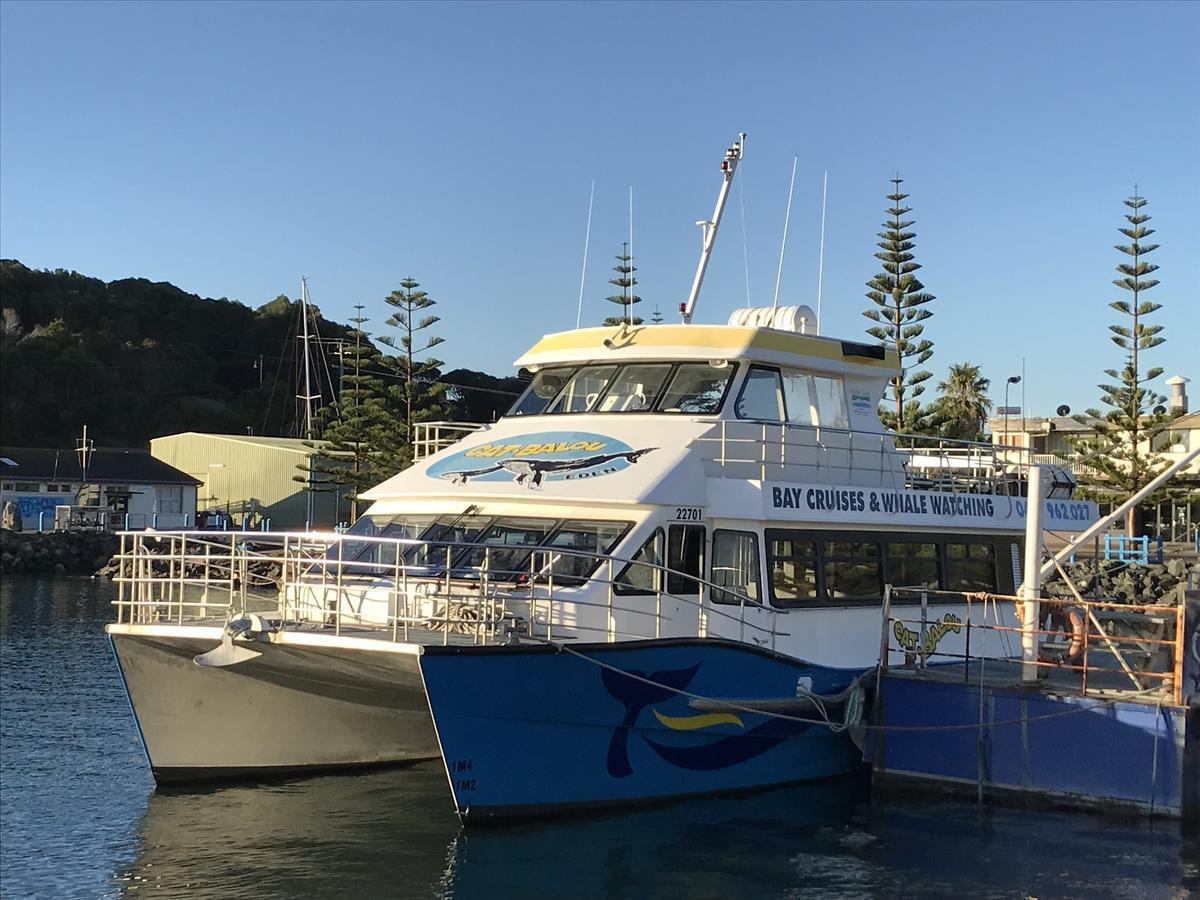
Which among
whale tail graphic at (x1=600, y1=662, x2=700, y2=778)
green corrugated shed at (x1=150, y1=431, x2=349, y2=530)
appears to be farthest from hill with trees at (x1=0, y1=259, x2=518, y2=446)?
whale tail graphic at (x1=600, y1=662, x2=700, y2=778)

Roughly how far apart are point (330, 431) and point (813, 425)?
122ft

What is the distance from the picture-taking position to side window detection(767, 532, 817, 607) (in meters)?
12.9

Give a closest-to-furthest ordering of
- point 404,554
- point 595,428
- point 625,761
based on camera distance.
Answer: point 625,761 → point 404,554 → point 595,428

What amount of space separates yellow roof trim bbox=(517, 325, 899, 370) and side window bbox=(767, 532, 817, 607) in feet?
6.26

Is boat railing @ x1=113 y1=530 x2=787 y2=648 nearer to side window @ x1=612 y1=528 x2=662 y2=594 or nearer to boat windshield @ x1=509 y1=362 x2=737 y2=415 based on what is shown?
side window @ x1=612 y1=528 x2=662 y2=594

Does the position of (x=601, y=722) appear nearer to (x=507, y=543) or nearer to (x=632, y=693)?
(x=632, y=693)

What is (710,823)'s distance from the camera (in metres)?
11.9

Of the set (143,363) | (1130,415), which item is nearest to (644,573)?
(1130,415)

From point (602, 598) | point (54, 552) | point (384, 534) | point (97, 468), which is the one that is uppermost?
point (97, 468)

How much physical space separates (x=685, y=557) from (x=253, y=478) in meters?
48.5

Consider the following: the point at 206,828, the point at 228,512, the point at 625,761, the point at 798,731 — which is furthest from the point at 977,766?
the point at 228,512

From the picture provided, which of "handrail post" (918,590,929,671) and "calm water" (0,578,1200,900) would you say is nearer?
"calm water" (0,578,1200,900)

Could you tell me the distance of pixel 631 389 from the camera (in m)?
13.9

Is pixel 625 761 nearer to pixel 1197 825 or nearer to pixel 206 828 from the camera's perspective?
pixel 206 828
